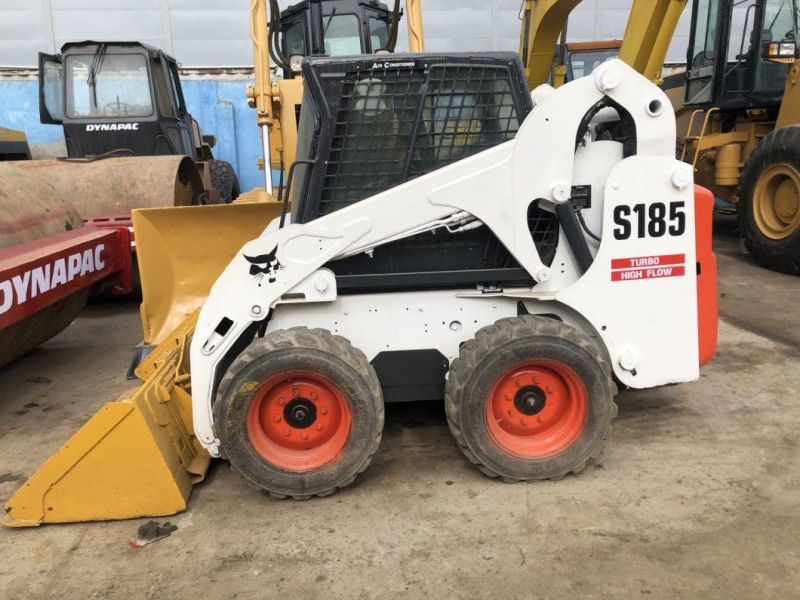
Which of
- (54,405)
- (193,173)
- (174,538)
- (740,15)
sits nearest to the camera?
(174,538)

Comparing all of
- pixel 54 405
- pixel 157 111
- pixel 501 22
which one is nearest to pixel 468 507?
pixel 54 405

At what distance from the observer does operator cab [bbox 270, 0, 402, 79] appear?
6.62m

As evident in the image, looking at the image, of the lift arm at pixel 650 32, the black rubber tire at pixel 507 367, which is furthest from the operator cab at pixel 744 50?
the black rubber tire at pixel 507 367

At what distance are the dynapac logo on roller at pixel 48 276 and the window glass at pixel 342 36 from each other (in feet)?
11.9

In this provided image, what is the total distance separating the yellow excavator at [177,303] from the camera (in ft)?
8.59

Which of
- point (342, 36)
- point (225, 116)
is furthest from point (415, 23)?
point (225, 116)

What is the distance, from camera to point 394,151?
284 cm

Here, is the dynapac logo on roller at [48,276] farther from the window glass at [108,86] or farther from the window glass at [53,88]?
the window glass at [53,88]

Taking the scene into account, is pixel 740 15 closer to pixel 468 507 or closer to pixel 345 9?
pixel 345 9

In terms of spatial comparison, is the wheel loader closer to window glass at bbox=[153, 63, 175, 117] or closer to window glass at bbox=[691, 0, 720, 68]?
window glass at bbox=[691, 0, 720, 68]

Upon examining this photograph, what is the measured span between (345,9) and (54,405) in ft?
16.3

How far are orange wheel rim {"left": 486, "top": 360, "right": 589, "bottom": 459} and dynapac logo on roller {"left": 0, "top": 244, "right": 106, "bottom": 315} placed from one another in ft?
7.92

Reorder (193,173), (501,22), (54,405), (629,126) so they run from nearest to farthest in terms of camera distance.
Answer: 1. (629,126)
2. (54,405)
3. (193,173)
4. (501,22)

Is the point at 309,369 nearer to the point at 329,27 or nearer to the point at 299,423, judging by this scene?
the point at 299,423
